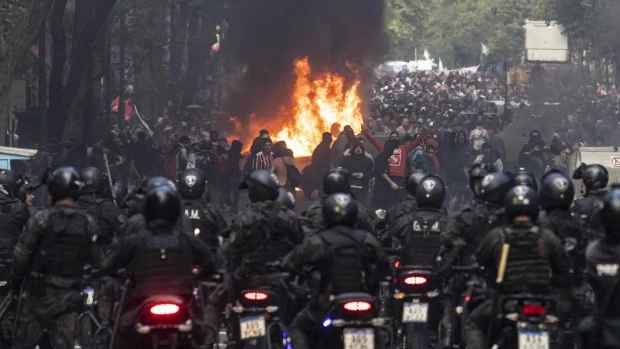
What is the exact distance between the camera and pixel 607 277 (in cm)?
1014

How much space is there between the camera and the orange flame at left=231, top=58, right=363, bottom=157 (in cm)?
4128

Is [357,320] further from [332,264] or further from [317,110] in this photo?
[317,110]

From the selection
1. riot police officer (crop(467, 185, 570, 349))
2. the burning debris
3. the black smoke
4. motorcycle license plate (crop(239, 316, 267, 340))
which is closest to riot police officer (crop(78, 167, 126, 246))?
motorcycle license plate (crop(239, 316, 267, 340))

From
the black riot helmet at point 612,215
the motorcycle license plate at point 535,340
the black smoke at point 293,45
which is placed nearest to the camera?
the black riot helmet at point 612,215

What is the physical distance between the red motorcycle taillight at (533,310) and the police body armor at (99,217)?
482 centimetres

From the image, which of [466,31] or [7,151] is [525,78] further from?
→ [7,151]

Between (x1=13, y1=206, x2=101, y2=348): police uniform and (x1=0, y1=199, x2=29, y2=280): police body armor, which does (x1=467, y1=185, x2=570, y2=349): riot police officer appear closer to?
(x1=13, y1=206, x2=101, y2=348): police uniform

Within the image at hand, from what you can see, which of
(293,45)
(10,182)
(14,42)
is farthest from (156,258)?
(293,45)

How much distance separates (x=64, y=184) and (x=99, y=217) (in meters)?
2.42

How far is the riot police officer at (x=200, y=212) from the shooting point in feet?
46.9

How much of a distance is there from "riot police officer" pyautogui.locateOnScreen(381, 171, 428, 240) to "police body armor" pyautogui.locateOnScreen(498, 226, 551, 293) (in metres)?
3.49

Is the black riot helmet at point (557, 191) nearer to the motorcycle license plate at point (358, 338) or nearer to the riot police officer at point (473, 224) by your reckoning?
the riot police officer at point (473, 224)

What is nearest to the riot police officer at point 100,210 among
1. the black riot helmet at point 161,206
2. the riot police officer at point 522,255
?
the black riot helmet at point 161,206

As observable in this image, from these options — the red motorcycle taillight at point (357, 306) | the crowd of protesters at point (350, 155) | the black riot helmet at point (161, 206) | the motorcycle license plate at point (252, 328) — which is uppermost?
the crowd of protesters at point (350, 155)
